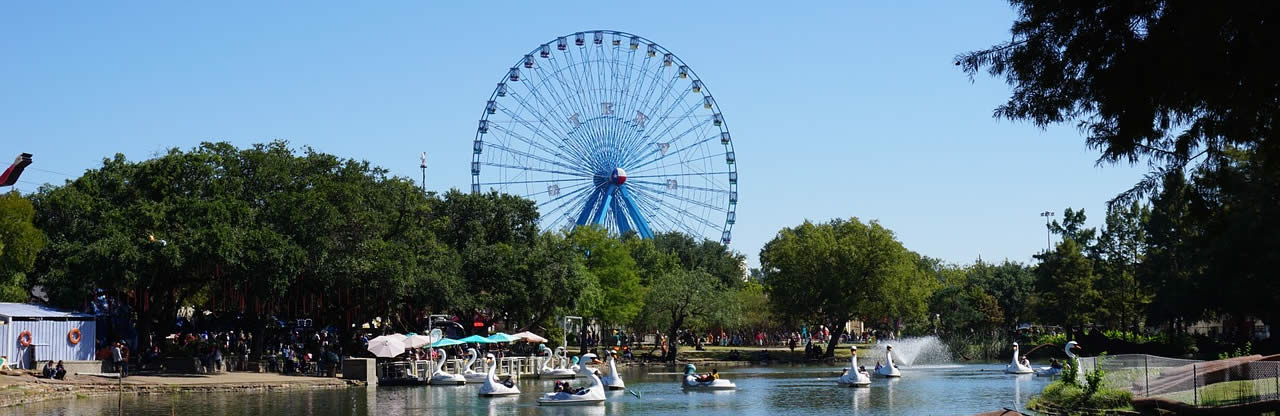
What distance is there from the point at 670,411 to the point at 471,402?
6314 mm

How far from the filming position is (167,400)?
33.3 meters

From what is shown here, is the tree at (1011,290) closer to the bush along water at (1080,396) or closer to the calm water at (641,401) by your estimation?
the calm water at (641,401)

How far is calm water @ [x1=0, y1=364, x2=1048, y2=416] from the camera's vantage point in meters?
30.2

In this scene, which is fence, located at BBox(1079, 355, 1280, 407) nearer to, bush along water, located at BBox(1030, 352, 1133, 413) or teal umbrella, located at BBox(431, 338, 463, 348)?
bush along water, located at BBox(1030, 352, 1133, 413)

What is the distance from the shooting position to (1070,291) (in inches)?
2768

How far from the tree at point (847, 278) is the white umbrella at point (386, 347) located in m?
34.4

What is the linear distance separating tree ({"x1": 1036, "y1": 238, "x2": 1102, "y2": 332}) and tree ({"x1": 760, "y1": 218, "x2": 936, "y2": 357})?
755 cm

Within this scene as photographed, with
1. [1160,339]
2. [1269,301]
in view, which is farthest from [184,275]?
[1160,339]

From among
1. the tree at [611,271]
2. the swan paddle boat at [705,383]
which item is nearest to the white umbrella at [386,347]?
the swan paddle boat at [705,383]

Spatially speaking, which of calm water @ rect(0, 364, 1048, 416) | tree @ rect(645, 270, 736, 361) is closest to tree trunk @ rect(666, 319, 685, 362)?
tree @ rect(645, 270, 736, 361)

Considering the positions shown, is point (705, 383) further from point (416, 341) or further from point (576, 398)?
point (416, 341)

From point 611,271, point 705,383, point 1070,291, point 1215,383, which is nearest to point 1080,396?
point 1215,383

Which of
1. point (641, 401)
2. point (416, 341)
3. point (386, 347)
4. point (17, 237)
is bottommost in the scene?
point (641, 401)

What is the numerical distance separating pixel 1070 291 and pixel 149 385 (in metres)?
51.7
